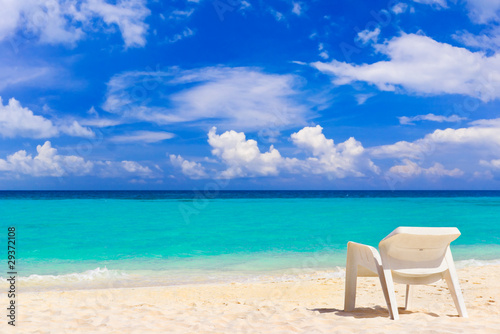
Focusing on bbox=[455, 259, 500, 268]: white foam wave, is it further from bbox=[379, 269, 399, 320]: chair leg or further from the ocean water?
bbox=[379, 269, 399, 320]: chair leg

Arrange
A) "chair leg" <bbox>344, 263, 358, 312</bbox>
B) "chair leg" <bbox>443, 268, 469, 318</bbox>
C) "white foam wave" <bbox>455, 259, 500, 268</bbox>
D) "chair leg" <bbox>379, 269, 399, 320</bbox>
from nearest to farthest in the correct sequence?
1. "chair leg" <bbox>379, 269, 399, 320</bbox>
2. "chair leg" <bbox>443, 268, 469, 318</bbox>
3. "chair leg" <bbox>344, 263, 358, 312</bbox>
4. "white foam wave" <bbox>455, 259, 500, 268</bbox>

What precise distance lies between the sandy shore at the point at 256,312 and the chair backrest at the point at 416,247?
570 millimetres

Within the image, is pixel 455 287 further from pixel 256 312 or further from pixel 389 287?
pixel 256 312

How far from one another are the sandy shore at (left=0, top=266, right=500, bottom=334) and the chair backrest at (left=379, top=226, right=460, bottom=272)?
0.57m

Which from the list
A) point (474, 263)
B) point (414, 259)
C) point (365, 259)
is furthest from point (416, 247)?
point (474, 263)

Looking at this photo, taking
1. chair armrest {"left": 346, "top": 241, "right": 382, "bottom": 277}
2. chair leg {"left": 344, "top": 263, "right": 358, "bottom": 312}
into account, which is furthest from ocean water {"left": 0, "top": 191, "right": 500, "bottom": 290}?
chair armrest {"left": 346, "top": 241, "right": 382, "bottom": 277}

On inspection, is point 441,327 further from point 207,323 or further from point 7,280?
point 7,280

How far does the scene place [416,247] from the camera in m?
3.95

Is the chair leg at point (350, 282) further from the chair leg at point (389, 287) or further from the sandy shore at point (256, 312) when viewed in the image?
the chair leg at point (389, 287)

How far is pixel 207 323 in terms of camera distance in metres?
3.99

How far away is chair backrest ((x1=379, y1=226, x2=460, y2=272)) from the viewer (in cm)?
383

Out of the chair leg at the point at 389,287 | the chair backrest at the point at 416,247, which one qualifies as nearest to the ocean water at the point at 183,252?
the chair leg at the point at 389,287

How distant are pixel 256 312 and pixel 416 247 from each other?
1.93 meters

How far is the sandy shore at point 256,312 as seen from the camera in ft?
12.2
